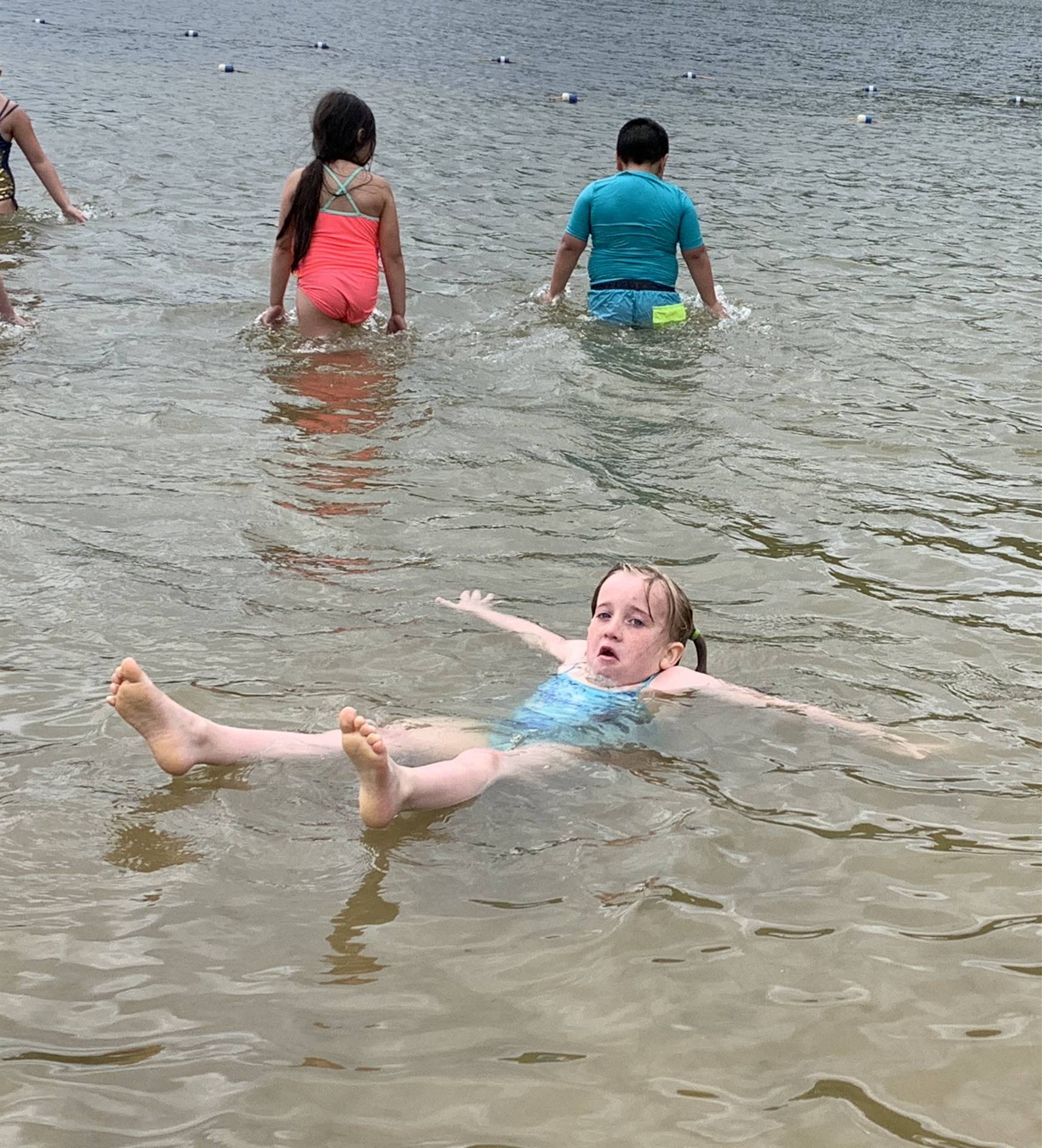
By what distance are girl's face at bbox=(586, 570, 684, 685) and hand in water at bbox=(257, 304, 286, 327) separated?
476cm

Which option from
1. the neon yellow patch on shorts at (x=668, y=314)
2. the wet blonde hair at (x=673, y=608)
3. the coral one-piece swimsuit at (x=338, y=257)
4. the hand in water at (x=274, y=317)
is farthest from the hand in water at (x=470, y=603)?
the neon yellow patch on shorts at (x=668, y=314)

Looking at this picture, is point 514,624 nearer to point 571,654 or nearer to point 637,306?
point 571,654

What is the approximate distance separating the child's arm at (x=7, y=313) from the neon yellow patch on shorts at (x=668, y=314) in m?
4.06

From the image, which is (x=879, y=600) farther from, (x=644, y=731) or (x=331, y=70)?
(x=331, y=70)

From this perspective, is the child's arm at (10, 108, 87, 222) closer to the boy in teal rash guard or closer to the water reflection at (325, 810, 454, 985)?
the boy in teal rash guard

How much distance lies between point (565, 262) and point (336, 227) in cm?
174

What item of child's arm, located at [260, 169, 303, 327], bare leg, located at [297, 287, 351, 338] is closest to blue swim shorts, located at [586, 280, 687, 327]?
bare leg, located at [297, 287, 351, 338]

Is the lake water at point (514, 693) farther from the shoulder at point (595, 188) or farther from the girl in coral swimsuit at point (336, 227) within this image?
the shoulder at point (595, 188)

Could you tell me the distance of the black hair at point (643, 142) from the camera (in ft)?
28.5

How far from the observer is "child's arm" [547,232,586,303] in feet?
29.9

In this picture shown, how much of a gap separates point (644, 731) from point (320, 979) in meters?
1.66

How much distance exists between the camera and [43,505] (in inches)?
230

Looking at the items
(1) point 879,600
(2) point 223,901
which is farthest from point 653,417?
(2) point 223,901

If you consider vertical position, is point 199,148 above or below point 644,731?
above
